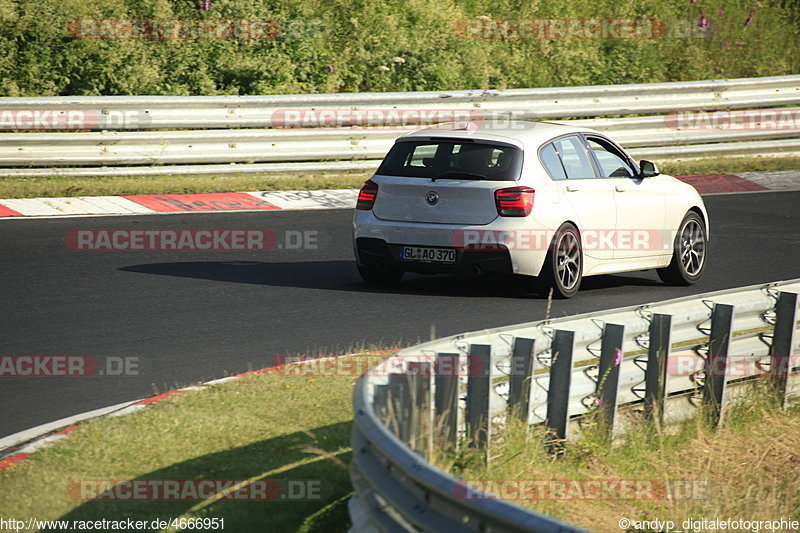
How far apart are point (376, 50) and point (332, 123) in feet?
15.7

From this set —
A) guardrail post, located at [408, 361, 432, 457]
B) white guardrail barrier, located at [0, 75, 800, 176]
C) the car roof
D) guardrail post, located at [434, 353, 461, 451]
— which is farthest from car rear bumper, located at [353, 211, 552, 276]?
white guardrail barrier, located at [0, 75, 800, 176]

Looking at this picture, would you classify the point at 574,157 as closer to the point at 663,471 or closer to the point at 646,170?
the point at 646,170

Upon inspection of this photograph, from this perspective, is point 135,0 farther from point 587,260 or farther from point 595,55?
point 587,260

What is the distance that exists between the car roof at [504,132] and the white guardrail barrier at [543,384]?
3.15m

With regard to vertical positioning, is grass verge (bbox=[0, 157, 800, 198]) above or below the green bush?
below

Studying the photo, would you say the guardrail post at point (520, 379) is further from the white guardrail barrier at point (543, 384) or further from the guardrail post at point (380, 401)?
the guardrail post at point (380, 401)

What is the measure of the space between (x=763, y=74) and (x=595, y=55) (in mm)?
4484

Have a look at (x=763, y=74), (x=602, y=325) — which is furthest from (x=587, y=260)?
(x=763, y=74)

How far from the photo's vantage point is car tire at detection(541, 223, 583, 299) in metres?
9.77

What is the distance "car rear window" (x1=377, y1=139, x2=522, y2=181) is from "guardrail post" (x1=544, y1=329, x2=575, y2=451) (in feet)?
13.7

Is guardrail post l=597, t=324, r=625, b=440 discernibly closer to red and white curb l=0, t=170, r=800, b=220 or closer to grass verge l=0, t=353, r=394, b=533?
grass verge l=0, t=353, r=394, b=533

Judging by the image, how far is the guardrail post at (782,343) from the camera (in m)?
7.20

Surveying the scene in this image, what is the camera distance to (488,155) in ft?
32.2

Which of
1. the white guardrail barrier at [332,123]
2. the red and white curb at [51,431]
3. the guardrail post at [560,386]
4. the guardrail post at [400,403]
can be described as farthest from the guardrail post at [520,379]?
the white guardrail barrier at [332,123]
